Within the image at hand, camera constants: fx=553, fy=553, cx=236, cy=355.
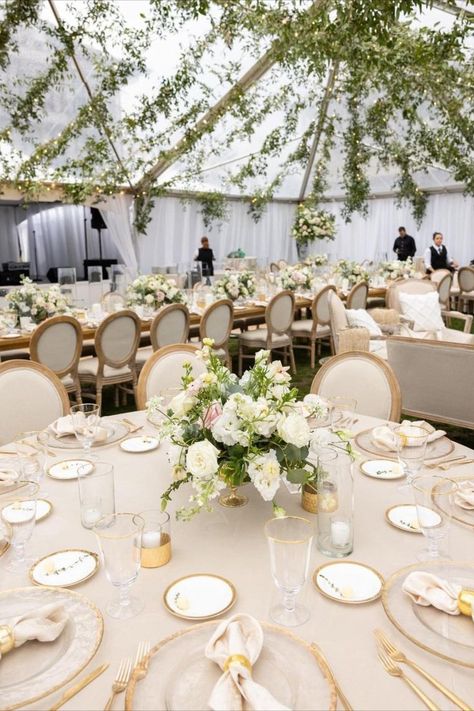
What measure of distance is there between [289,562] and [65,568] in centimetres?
61

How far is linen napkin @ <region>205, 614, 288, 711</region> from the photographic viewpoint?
0.89 metres

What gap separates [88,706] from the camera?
97cm

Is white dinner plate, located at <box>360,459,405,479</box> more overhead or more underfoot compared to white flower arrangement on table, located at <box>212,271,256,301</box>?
more underfoot

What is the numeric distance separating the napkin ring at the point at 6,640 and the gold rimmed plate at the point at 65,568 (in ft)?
0.74

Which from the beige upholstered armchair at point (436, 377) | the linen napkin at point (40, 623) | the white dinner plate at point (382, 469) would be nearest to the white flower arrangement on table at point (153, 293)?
the beige upholstered armchair at point (436, 377)

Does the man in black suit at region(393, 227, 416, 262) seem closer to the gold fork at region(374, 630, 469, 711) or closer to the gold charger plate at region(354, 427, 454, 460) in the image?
the gold charger plate at region(354, 427, 454, 460)

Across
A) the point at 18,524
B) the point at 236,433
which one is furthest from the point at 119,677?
the point at 236,433

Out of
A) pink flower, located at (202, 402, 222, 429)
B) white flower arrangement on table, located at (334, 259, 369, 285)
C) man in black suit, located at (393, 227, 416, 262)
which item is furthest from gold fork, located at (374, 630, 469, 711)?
man in black suit, located at (393, 227, 416, 262)

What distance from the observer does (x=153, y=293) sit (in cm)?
609

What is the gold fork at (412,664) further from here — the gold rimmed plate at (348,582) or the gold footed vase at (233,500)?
the gold footed vase at (233,500)

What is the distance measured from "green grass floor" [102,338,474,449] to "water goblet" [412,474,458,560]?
323cm

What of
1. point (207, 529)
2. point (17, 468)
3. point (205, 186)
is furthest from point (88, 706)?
point (205, 186)

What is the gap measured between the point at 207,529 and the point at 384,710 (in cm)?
71

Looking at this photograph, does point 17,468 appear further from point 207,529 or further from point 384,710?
point 384,710
